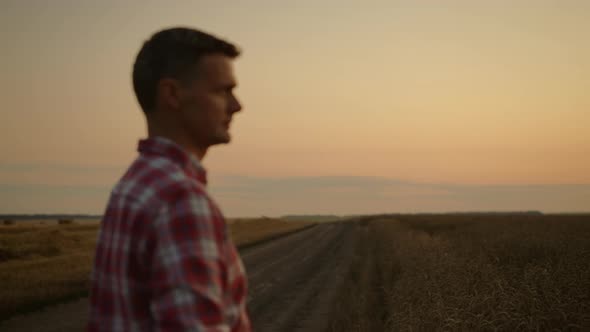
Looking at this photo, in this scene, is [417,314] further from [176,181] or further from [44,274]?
[44,274]

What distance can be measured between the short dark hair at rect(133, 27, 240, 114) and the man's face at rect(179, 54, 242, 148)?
1.3 inches

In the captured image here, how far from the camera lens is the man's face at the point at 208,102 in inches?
56.8

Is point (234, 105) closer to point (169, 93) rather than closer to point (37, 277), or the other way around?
point (169, 93)

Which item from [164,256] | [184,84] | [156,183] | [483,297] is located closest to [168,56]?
[184,84]

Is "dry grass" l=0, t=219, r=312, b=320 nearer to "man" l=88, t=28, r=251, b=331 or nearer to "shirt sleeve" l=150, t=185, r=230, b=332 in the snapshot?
"man" l=88, t=28, r=251, b=331

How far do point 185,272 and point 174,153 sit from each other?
0.36 meters

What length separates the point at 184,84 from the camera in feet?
4.68

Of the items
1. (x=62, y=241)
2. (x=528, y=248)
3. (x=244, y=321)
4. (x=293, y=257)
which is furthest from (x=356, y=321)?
(x=62, y=241)

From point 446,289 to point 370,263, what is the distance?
1132 cm

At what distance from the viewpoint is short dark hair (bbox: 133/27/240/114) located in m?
1.41

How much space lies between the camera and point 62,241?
27719 millimetres

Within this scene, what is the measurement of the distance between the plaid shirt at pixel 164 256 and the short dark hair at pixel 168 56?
0.53 ft

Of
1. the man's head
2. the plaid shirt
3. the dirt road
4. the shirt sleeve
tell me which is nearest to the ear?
the man's head

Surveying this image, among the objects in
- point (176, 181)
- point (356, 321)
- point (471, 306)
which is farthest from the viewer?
point (356, 321)
